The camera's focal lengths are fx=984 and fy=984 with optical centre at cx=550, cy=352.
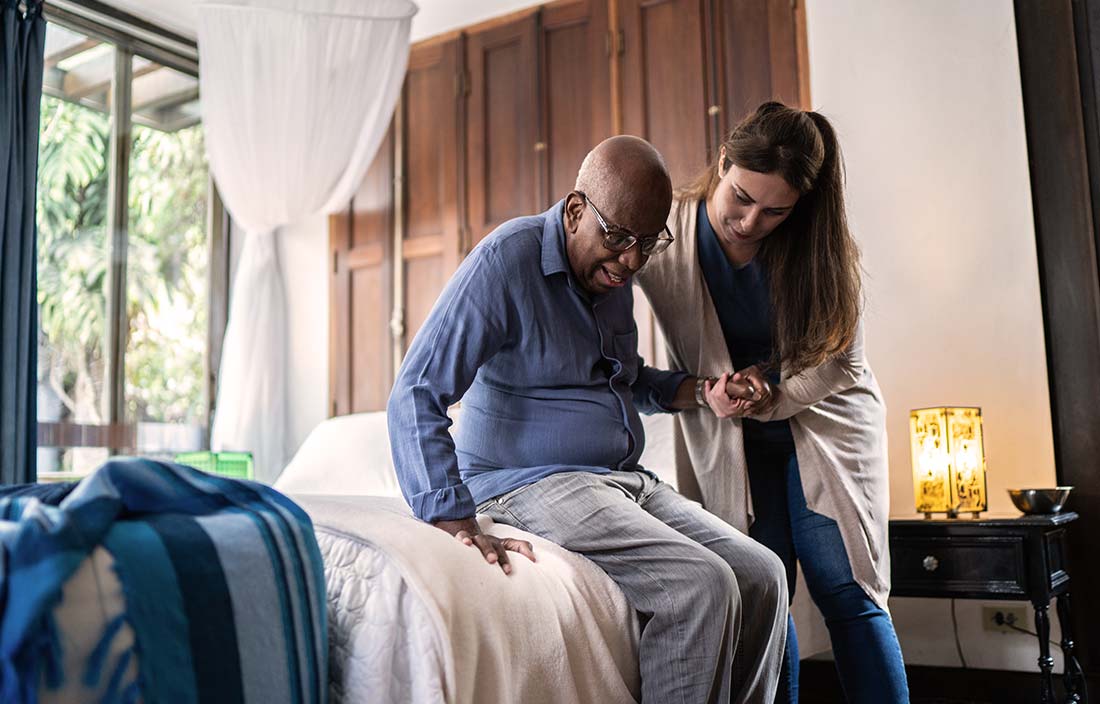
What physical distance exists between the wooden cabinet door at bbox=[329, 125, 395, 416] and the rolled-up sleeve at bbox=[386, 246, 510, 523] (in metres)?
2.36

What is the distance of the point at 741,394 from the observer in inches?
72.9

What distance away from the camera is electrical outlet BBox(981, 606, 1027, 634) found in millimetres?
2650

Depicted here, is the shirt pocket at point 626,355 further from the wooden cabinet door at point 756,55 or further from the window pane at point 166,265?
the window pane at point 166,265

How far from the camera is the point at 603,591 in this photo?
1450mm

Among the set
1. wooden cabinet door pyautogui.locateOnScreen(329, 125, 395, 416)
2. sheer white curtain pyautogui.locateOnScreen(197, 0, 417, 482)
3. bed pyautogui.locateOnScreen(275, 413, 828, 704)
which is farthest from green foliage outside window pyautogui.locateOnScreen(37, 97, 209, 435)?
bed pyautogui.locateOnScreen(275, 413, 828, 704)

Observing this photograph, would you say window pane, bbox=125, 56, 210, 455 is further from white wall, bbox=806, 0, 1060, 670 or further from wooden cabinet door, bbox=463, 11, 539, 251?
white wall, bbox=806, 0, 1060, 670

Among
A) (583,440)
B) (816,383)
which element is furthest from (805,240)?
(583,440)

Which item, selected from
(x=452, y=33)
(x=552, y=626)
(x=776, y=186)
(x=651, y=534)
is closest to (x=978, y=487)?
(x=776, y=186)

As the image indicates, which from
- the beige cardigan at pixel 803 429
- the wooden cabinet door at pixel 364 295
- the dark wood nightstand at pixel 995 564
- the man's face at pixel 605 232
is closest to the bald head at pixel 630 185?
the man's face at pixel 605 232

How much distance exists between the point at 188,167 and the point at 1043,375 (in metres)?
3.28

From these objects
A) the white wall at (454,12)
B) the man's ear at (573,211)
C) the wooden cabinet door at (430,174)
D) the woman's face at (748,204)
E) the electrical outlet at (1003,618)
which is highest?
the white wall at (454,12)

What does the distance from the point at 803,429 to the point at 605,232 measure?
0.65 meters

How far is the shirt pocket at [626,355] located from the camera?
1.75 m

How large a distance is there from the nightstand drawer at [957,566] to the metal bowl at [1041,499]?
7.0 inches
